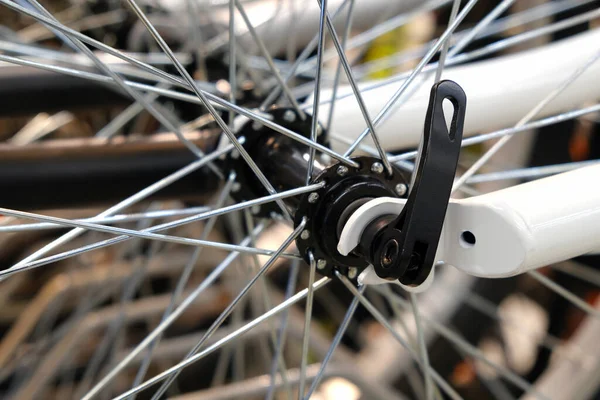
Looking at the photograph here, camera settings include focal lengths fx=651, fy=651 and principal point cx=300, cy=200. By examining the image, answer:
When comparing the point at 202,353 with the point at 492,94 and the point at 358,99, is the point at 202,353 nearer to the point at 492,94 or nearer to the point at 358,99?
the point at 358,99

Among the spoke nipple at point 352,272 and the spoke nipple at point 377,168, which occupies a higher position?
the spoke nipple at point 377,168

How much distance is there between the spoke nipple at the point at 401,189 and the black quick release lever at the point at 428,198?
58mm

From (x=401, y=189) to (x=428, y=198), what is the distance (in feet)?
0.22

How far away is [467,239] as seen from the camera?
0.85ft

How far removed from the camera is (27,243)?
961 mm

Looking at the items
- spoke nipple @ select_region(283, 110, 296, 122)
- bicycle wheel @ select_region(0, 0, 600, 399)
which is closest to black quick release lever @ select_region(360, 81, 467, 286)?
bicycle wheel @ select_region(0, 0, 600, 399)

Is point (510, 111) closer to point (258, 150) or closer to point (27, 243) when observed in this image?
point (258, 150)

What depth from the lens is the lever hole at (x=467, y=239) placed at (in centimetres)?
26

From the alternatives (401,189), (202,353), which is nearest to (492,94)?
(401,189)

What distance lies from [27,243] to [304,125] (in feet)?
2.45

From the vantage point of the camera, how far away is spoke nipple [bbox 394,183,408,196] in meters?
0.31

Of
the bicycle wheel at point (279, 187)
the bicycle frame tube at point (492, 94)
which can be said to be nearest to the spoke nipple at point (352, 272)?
the bicycle wheel at point (279, 187)

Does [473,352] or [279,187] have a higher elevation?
[279,187]

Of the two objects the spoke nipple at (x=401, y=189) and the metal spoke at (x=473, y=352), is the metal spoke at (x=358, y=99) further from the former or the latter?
the metal spoke at (x=473, y=352)
